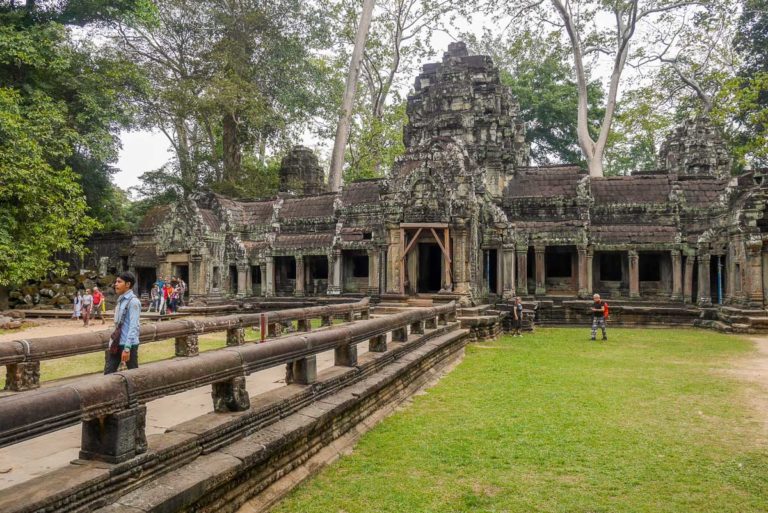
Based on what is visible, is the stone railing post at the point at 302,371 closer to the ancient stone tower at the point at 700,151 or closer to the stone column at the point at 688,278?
the stone column at the point at 688,278

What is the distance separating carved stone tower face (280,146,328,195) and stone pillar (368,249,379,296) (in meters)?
8.82

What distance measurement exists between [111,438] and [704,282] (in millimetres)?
21214

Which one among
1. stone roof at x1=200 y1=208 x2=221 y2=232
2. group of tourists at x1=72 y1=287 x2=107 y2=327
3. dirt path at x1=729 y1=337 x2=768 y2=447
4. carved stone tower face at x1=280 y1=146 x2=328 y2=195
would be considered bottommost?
dirt path at x1=729 y1=337 x2=768 y2=447

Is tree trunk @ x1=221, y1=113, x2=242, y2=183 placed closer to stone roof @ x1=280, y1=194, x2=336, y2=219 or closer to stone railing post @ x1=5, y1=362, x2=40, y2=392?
stone roof @ x1=280, y1=194, x2=336, y2=219

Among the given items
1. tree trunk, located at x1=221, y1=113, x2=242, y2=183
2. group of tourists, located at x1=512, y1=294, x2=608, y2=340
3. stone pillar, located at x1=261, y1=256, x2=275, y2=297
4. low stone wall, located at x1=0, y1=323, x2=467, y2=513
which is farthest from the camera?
tree trunk, located at x1=221, y1=113, x2=242, y2=183

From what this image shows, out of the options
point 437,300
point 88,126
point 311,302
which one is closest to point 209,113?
point 88,126

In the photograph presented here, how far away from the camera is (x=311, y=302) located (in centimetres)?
2186

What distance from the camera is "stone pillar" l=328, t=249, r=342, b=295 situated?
72.8ft

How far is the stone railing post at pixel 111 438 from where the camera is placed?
3117mm

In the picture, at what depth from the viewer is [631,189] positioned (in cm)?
2128

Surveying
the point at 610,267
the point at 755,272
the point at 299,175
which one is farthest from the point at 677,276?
the point at 299,175

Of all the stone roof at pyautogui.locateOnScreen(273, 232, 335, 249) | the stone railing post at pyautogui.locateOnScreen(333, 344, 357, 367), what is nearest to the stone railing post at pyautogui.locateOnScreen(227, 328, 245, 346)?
the stone railing post at pyautogui.locateOnScreen(333, 344, 357, 367)

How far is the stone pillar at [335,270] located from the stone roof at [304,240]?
0.59 meters

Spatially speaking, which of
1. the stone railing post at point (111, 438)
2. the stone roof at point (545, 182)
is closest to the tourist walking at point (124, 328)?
the stone railing post at point (111, 438)
